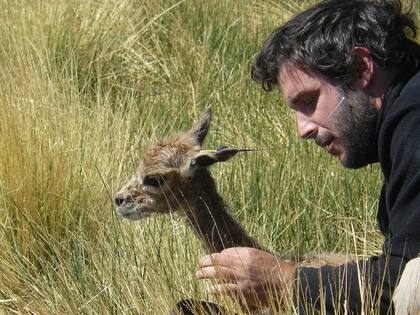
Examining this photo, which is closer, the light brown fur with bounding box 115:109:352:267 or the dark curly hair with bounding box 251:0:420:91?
the dark curly hair with bounding box 251:0:420:91

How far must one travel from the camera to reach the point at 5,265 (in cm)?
548

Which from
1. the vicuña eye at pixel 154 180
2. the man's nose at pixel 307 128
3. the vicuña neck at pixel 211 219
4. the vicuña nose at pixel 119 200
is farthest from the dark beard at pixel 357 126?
the vicuña nose at pixel 119 200

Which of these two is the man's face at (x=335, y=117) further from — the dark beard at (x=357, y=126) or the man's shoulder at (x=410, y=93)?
the man's shoulder at (x=410, y=93)

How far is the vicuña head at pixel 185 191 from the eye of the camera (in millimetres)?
5027

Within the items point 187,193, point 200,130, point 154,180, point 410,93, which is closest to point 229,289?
point 410,93

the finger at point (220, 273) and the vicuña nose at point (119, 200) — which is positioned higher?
the finger at point (220, 273)

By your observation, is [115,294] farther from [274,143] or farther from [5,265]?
[274,143]

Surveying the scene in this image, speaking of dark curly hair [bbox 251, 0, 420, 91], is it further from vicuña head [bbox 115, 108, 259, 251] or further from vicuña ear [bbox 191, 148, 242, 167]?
vicuña head [bbox 115, 108, 259, 251]

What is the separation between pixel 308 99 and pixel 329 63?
189mm

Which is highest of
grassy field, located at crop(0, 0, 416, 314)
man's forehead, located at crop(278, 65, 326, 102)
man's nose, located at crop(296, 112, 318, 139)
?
man's forehead, located at crop(278, 65, 326, 102)

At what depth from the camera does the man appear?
3789 mm

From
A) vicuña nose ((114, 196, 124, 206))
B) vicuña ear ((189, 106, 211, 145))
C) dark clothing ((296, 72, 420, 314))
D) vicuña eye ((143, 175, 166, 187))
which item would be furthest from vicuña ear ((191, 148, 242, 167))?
dark clothing ((296, 72, 420, 314))

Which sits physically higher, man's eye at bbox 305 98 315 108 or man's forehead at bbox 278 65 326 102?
man's forehead at bbox 278 65 326 102

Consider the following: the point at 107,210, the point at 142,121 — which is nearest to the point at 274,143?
the point at 142,121
